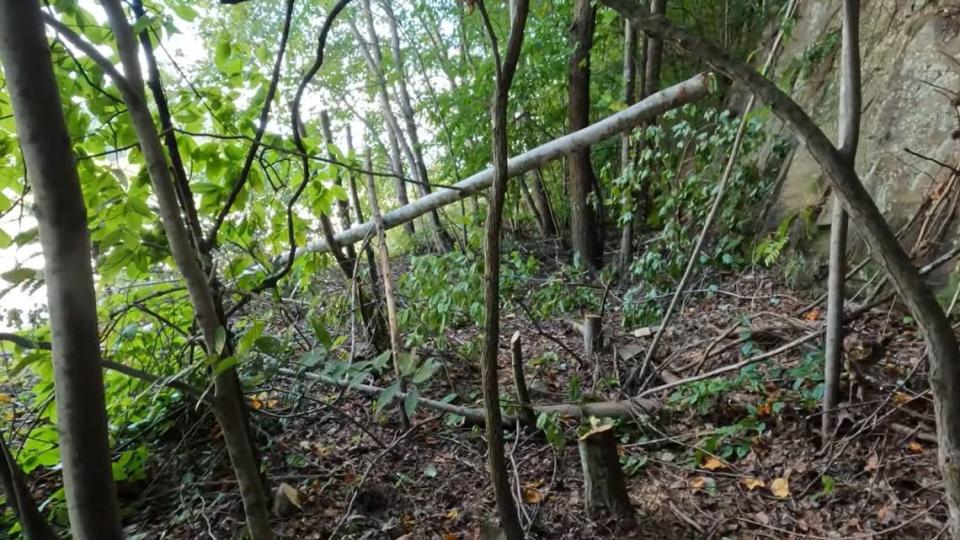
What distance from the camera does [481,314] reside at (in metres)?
3.72

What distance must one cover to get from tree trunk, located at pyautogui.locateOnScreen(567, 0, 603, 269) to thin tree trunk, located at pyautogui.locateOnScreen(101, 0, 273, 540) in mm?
5143

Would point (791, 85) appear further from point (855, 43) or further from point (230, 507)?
point (230, 507)

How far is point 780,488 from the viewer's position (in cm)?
238

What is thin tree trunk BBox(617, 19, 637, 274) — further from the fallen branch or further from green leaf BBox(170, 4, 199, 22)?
green leaf BBox(170, 4, 199, 22)

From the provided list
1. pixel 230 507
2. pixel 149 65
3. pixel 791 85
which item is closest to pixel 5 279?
pixel 149 65

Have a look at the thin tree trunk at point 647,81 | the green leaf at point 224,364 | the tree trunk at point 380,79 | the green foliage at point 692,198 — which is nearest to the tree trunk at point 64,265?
the green leaf at point 224,364

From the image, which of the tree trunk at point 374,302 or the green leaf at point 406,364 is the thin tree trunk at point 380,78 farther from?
the green leaf at point 406,364

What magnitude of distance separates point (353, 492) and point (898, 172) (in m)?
4.18

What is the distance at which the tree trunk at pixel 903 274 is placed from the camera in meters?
1.46

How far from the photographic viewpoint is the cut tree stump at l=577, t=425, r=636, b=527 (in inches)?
92.6

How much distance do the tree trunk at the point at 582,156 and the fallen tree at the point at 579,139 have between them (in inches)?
107

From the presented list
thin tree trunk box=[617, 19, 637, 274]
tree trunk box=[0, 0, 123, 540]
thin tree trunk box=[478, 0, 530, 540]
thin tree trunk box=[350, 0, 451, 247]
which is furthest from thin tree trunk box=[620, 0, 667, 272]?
tree trunk box=[0, 0, 123, 540]

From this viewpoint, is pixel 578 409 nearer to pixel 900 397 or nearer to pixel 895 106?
pixel 900 397

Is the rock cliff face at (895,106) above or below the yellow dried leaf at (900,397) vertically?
above
